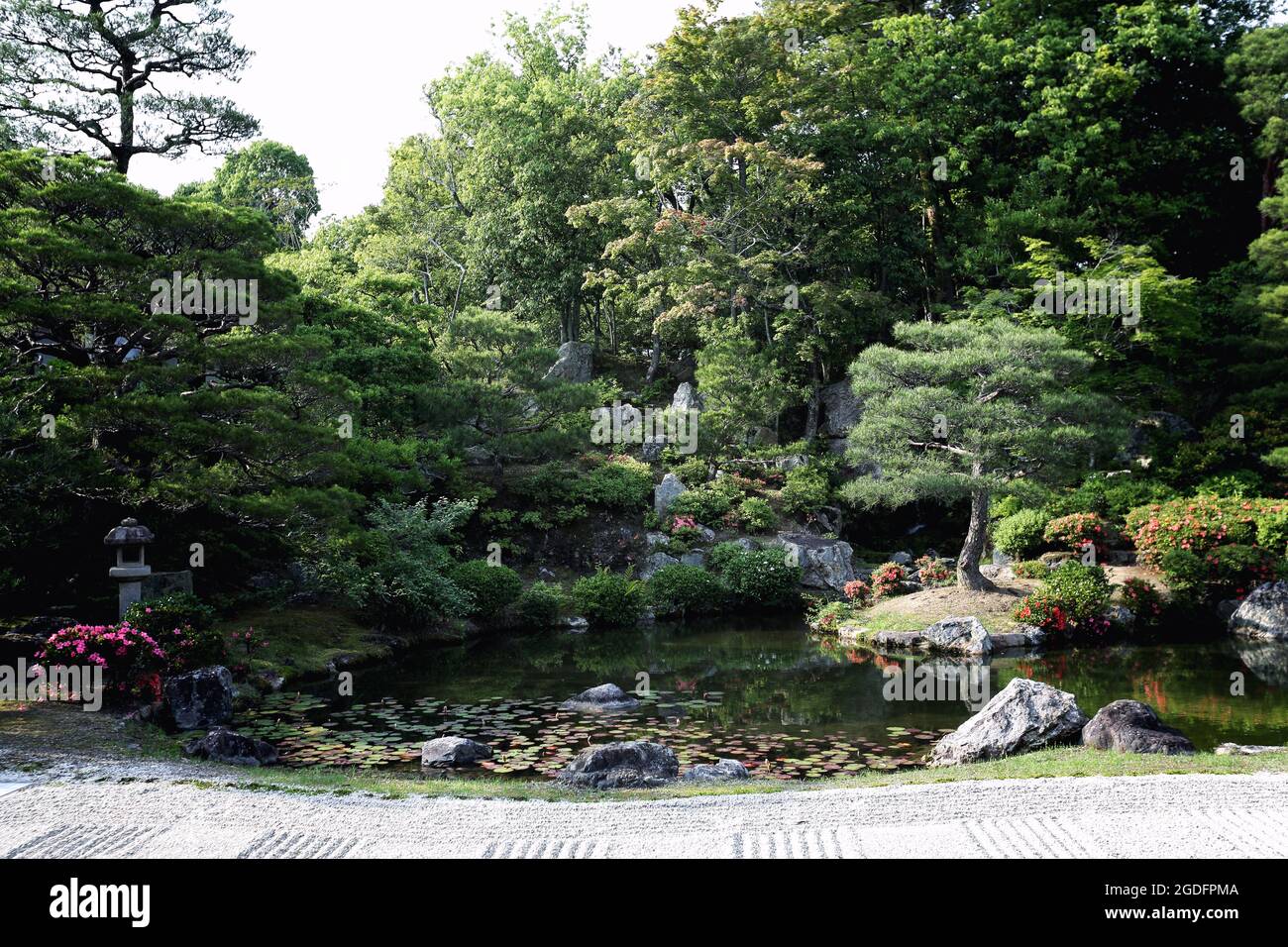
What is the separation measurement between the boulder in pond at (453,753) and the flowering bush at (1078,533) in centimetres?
1342

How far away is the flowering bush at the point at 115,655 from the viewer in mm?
10727

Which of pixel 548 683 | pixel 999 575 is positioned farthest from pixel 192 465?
pixel 999 575

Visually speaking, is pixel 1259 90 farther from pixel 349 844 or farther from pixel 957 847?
pixel 349 844

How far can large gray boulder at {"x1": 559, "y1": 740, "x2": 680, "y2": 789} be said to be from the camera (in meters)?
8.42

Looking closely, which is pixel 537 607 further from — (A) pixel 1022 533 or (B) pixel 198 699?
(A) pixel 1022 533

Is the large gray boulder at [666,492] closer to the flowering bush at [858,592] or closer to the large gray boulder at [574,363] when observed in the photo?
the flowering bush at [858,592]

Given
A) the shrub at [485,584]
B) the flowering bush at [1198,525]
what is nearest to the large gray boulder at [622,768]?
the shrub at [485,584]

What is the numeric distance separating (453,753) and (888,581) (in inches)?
454

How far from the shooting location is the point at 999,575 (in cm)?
1859

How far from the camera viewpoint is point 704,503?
22.4m

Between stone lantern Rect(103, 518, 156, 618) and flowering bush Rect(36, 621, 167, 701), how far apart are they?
81 cm

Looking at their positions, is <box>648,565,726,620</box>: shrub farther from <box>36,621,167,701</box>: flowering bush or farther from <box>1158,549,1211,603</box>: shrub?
<box>36,621,167,701</box>: flowering bush

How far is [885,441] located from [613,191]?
15036 millimetres

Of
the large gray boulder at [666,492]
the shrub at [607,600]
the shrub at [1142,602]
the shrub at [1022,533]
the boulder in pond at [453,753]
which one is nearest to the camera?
the boulder in pond at [453,753]
